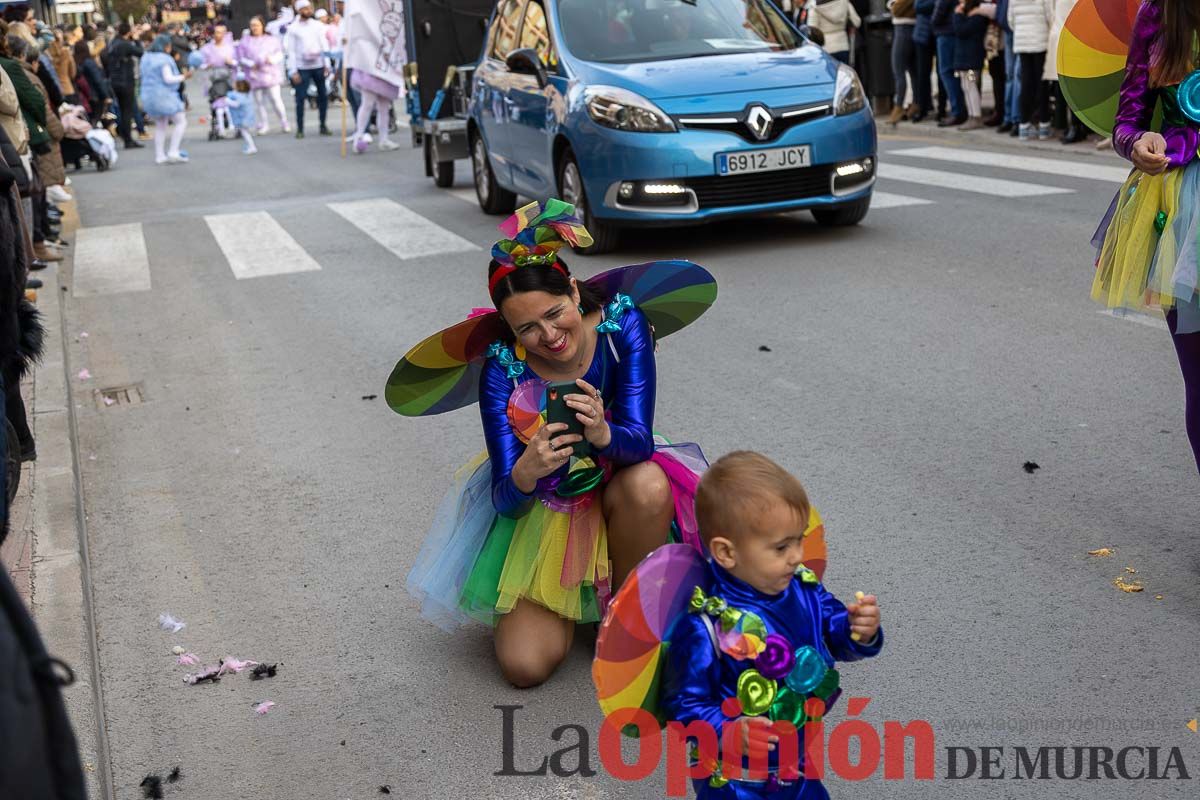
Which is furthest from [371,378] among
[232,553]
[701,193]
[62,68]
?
[62,68]

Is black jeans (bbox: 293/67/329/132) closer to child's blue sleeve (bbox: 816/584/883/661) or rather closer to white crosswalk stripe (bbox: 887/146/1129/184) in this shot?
white crosswalk stripe (bbox: 887/146/1129/184)

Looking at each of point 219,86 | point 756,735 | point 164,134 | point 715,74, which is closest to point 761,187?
point 715,74

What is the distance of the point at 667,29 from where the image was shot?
1059 centimetres

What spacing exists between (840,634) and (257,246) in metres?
10.1

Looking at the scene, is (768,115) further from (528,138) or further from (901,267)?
(528,138)

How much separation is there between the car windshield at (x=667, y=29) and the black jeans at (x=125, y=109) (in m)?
16.7

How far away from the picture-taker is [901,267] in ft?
29.8

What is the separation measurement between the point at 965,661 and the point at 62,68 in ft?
64.3

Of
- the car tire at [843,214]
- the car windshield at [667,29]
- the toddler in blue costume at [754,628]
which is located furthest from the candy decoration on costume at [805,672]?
the car windshield at [667,29]

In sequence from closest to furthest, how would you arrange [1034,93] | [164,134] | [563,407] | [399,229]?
[563,407], [399,229], [1034,93], [164,134]

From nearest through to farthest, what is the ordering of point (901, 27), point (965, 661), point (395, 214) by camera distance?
point (965, 661) < point (395, 214) < point (901, 27)

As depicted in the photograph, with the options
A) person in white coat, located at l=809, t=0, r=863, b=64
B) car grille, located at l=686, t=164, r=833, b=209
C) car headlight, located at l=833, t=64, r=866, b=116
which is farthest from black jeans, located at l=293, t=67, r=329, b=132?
car grille, located at l=686, t=164, r=833, b=209

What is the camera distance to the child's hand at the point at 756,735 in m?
2.49

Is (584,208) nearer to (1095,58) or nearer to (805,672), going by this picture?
(1095,58)
